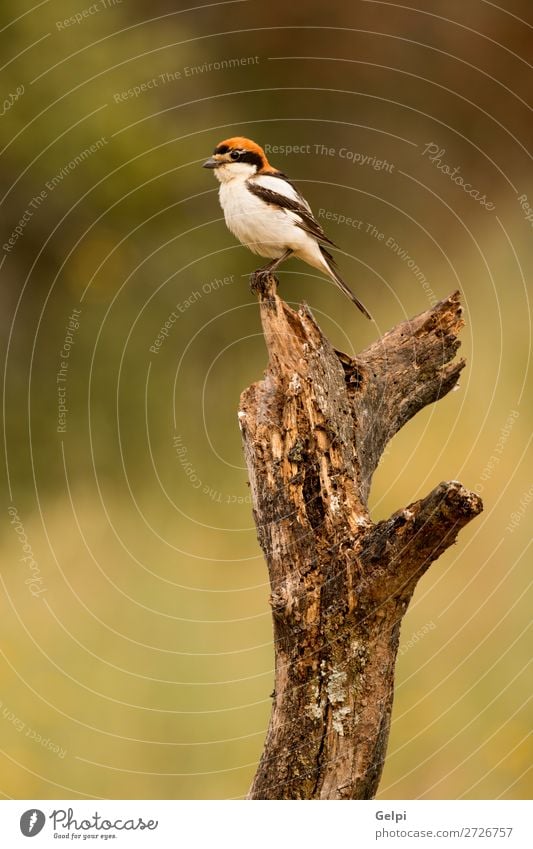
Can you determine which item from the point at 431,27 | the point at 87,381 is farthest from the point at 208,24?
the point at 87,381

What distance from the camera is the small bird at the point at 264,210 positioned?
5285 mm

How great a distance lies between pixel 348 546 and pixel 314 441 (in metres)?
0.49

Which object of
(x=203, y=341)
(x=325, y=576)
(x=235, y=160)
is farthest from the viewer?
(x=203, y=341)

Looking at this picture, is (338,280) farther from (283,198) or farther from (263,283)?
(263,283)

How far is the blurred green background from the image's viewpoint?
282 inches

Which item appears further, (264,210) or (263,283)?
(264,210)

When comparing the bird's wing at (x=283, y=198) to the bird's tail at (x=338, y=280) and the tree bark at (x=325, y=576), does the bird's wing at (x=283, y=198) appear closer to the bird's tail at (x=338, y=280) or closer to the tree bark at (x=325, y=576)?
the bird's tail at (x=338, y=280)

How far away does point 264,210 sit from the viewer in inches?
208

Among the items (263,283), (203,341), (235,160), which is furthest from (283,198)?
(203,341)

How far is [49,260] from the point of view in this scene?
9.46 metres

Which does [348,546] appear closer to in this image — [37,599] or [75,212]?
[37,599]
